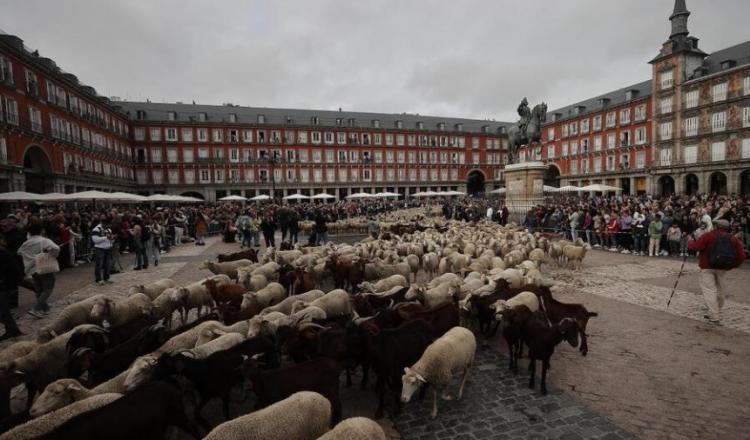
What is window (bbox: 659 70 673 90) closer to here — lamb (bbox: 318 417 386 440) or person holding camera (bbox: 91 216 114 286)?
lamb (bbox: 318 417 386 440)

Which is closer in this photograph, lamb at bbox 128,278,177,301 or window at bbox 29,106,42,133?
lamb at bbox 128,278,177,301

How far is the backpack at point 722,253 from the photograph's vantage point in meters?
7.55

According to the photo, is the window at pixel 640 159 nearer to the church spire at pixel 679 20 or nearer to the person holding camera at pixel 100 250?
the church spire at pixel 679 20

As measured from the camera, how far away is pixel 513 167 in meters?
24.3

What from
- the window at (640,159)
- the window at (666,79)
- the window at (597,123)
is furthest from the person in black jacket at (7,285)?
the window at (597,123)

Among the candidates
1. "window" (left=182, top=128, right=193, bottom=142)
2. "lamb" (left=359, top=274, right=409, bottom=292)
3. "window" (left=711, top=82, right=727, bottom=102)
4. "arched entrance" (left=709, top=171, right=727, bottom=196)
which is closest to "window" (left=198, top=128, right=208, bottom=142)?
"window" (left=182, top=128, right=193, bottom=142)

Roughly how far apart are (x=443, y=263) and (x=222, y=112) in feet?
204

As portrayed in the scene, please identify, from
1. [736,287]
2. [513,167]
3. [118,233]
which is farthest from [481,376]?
[513,167]

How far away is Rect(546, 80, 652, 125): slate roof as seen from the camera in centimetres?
5169

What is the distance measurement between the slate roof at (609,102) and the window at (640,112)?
1.26 meters

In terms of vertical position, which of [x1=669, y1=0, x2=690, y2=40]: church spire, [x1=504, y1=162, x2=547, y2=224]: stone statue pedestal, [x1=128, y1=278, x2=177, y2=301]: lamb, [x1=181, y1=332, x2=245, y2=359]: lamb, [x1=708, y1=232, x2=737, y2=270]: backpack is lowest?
[x1=181, y1=332, x2=245, y2=359]: lamb

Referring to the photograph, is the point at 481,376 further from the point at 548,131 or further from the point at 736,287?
the point at 548,131

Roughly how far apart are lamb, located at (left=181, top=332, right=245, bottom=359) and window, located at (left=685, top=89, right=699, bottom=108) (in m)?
54.7

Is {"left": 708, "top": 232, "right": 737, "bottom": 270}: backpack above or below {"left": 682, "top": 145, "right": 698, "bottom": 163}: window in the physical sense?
below
